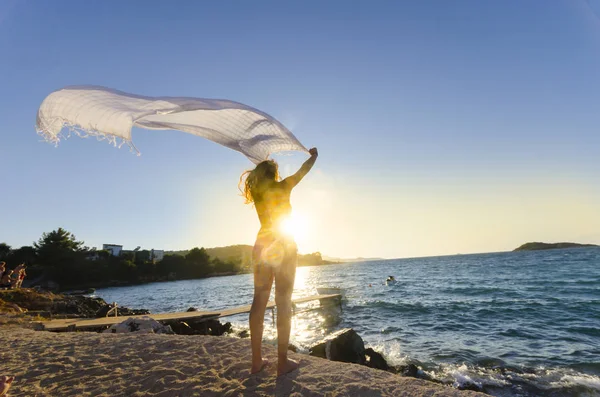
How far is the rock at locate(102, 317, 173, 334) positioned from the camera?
910cm

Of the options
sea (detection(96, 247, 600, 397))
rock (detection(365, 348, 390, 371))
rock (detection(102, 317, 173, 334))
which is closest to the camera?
sea (detection(96, 247, 600, 397))

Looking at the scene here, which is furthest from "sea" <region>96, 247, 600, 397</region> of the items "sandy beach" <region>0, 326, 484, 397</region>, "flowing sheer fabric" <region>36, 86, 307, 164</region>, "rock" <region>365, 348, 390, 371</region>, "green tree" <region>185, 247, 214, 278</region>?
"green tree" <region>185, 247, 214, 278</region>

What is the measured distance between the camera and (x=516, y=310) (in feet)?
61.2

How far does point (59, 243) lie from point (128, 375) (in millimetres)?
86146

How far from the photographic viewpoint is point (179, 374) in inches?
168

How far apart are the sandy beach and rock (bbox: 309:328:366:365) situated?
346 cm

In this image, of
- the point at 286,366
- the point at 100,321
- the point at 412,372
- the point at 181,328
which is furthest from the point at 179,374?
the point at 100,321

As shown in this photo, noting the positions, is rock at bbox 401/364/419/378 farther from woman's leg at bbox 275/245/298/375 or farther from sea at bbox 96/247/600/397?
woman's leg at bbox 275/245/298/375

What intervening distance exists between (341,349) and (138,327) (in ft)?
18.9

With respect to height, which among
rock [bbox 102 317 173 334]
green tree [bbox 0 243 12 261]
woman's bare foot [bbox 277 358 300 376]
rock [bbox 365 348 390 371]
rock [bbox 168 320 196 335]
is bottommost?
rock [bbox 365 348 390 371]

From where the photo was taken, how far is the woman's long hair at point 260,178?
369 cm

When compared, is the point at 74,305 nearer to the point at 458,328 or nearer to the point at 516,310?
the point at 458,328

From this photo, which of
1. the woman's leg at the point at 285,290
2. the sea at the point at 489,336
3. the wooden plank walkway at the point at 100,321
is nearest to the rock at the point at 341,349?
the sea at the point at 489,336

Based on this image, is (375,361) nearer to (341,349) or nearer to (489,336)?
(341,349)
